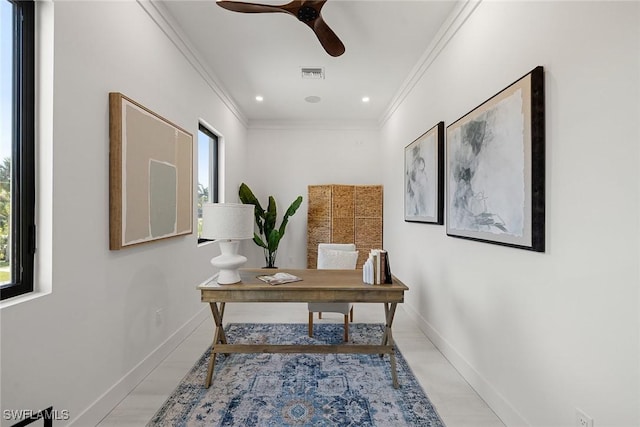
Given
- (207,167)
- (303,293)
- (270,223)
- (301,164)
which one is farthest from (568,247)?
(301,164)

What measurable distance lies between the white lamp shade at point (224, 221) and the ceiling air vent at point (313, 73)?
2057 mm

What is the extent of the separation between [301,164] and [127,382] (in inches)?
168

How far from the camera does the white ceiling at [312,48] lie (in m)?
2.49

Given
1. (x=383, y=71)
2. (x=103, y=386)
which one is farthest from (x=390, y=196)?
(x=103, y=386)

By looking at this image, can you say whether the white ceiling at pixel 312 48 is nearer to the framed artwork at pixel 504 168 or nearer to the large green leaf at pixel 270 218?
the framed artwork at pixel 504 168

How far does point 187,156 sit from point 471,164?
96.9 inches

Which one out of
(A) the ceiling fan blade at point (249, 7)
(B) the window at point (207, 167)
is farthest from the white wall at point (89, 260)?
(B) the window at point (207, 167)

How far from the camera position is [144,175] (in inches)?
86.9

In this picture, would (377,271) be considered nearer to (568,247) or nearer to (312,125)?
(568,247)

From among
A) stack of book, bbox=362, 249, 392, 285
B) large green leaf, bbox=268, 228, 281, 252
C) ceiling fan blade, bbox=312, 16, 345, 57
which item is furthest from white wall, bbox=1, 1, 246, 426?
large green leaf, bbox=268, 228, 281, 252

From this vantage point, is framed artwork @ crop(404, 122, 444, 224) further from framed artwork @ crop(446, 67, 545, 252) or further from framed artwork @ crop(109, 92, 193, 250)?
framed artwork @ crop(109, 92, 193, 250)

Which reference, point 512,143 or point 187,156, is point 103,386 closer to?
point 187,156

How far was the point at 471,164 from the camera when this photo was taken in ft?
7.14

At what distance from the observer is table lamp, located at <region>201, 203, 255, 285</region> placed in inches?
85.7
